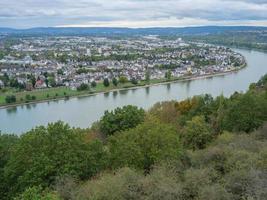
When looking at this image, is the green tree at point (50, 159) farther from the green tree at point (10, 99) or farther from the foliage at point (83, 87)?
the foliage at point (83, 87)

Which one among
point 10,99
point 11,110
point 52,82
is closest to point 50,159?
point 11,110

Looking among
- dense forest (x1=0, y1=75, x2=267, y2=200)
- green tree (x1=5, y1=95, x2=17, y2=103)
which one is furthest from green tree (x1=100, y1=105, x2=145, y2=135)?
green tree (x1=5, y1=95, x2=17, y2=103)

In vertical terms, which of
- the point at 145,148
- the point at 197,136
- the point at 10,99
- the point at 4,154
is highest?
the point at 145,148

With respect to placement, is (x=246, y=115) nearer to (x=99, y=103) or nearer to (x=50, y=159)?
(x=50, y=159)

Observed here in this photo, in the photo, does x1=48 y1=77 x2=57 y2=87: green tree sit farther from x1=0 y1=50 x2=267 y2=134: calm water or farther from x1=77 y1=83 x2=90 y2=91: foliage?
x1=0 y1=50 x2=267 y2=134: calm water

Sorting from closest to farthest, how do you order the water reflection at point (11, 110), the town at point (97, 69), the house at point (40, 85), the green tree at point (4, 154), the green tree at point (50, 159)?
the green tree at point (50, 159), the green tree at point (4, 154), the water reflection at point (11, 110), the house at point (40, 85), the town at point (97, 69)

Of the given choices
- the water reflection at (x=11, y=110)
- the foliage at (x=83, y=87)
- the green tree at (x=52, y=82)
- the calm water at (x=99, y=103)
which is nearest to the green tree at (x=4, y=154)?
the calm water at (x=99, y=103)
